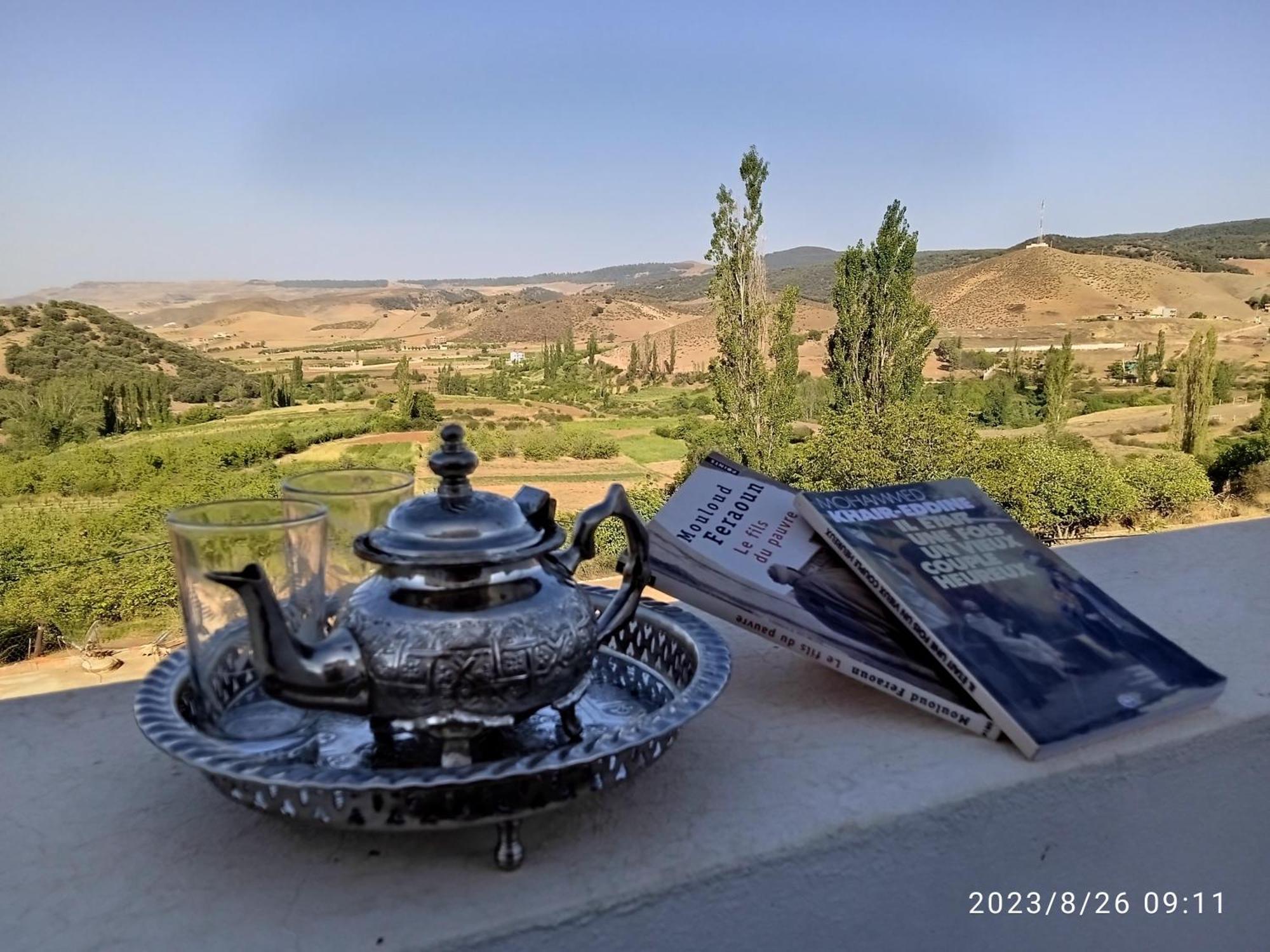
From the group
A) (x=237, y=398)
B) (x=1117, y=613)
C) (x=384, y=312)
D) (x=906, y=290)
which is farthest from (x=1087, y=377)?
(x=384, y=312)

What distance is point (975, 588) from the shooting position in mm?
1016

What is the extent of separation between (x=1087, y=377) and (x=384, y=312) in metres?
40.5

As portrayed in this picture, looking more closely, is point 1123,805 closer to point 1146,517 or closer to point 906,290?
point 1146,517

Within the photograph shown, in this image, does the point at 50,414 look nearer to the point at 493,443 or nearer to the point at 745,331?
the point at 493,443

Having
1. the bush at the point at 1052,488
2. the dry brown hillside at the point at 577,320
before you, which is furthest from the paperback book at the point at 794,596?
the dry brown hillside at the point at 577,320

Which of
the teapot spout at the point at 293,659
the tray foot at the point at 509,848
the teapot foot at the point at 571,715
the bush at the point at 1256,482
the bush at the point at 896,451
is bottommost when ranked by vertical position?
the bush at the point at 1256,482

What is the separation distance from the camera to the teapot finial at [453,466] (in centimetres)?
70

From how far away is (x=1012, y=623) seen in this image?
100 centimetres

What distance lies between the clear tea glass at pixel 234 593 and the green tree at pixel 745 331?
1007 cm

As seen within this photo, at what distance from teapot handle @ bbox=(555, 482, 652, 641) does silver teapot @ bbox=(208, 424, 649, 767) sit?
6 cm

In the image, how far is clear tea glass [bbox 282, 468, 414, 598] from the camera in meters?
0.88

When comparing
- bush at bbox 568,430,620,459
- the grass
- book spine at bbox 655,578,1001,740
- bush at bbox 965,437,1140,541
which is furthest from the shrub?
book spine at bbox 655,578,1001,740

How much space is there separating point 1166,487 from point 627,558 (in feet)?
36.8

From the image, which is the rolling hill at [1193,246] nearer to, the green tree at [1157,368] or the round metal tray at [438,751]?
the green tree at [1157,368]
